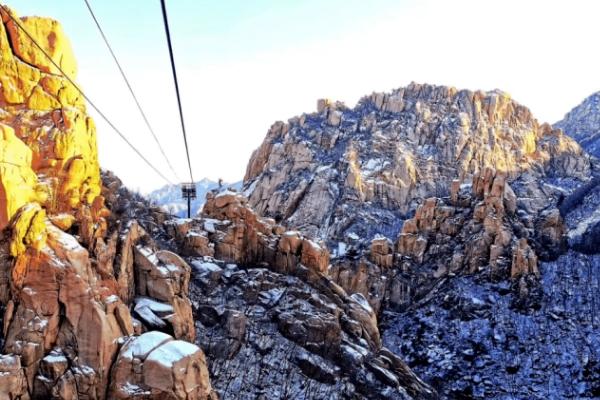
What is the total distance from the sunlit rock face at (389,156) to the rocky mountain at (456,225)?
13.1 inches

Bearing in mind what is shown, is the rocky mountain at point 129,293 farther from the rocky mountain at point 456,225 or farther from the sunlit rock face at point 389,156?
the sunlit rock face at point 389,156

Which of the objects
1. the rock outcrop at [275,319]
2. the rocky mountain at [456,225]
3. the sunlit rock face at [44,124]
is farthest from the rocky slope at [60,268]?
the rocky mountain at [456,225]

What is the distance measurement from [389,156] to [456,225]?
32433mm

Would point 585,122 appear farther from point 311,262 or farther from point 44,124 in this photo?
point 44,124

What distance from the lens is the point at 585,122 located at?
6604 inches

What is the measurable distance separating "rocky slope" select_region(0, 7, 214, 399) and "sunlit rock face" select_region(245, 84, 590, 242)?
6967cm

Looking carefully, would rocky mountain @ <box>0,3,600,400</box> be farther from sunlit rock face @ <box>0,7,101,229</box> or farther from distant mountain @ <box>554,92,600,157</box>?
distant mountain @ <box>554,92,600,157</box>

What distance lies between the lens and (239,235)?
50.2 metres

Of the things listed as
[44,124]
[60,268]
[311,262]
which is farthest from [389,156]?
[60,268]

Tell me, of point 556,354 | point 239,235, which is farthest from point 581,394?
point 239,235

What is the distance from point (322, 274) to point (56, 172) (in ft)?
90.4

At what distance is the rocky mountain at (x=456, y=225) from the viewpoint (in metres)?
69.4

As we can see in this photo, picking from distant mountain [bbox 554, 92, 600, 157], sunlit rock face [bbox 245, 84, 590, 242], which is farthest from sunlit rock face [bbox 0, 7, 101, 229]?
distant mountain [bbox 554, 92, 600, 157]

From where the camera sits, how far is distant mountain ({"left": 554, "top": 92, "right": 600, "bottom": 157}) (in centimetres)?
15412
